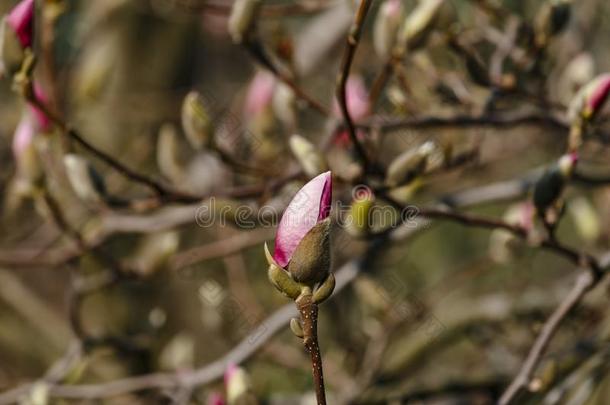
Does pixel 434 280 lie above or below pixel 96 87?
below

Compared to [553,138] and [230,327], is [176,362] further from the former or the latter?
[553,138]

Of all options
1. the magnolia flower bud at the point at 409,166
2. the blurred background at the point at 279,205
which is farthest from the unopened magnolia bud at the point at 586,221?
the magnolia flower bud at the point at 409,166

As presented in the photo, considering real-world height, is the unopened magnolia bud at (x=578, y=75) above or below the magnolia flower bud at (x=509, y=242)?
above

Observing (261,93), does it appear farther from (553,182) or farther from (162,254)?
(553,182)

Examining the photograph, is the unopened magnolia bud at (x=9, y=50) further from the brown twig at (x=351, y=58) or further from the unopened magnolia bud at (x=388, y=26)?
the unopened magnolia bud at (x=388, y=26)

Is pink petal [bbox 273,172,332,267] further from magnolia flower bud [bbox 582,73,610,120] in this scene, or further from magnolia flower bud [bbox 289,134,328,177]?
magnolia flower bud [bbox 582,73,610,120]

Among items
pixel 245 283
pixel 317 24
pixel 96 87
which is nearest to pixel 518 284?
pixel 245 283
